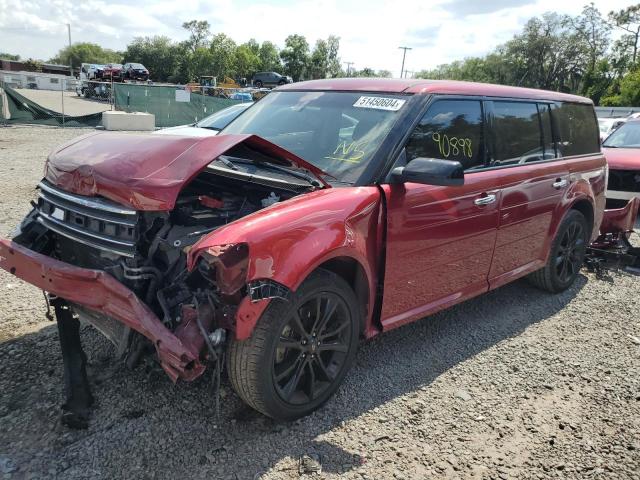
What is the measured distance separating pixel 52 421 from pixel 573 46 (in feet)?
235

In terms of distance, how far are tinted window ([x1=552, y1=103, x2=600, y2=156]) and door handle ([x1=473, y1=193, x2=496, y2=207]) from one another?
1397mm

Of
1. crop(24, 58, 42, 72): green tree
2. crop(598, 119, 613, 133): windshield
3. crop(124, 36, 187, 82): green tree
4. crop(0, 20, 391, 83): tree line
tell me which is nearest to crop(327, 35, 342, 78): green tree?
crop(0, 20, 391, 83): tree line

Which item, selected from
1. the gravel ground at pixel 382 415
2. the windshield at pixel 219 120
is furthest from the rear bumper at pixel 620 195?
the windshield at pixel 219 120

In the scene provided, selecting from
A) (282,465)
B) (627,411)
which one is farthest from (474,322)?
(282,465)

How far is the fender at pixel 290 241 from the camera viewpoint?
2.40 m

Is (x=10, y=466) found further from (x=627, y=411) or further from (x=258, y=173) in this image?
(x=627, y=411)

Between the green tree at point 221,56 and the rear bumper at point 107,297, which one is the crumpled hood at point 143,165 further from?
the green tree at point 221,56

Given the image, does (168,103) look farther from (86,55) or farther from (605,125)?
(86,55)

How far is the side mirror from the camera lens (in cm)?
286

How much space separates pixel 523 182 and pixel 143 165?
296 centimetres

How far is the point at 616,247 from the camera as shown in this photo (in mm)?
6215

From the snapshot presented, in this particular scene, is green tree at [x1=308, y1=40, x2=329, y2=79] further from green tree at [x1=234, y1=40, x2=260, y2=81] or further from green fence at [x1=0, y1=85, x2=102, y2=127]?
green fence at [x1=0, y1=85, x2=102, y2=127]

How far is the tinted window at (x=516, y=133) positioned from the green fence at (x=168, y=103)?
18849 millimetres

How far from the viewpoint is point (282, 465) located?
2580 millimetres
